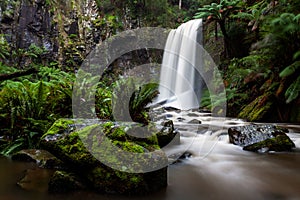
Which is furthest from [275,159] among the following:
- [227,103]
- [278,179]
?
[227,103]

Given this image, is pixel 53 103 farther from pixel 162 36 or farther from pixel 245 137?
pixel 162 36

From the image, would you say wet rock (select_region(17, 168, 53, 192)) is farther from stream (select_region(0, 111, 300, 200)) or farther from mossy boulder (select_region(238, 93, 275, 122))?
mossy boulder (select_region(238, 93, 275, 122))

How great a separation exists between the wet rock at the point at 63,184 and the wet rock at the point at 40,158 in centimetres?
54

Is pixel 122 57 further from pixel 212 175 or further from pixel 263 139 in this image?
pixel 212 175

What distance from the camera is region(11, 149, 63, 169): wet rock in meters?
2.55

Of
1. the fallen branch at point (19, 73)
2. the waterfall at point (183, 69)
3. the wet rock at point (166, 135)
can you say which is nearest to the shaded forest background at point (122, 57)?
the fallen branch at point (19, 73)

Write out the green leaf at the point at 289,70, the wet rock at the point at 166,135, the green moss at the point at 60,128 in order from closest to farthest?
1. the green moss at the point at 60,128
2. the wet rock at the point at 166,135
3. the green leaf at the point at 289,70

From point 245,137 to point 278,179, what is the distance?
1.38 meters

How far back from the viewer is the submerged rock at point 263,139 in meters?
3.52

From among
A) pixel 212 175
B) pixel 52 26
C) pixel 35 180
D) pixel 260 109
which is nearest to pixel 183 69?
pixel 260 109

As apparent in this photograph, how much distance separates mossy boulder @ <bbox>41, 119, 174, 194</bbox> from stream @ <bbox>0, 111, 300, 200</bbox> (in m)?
0.10

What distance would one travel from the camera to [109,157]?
212 centimetres

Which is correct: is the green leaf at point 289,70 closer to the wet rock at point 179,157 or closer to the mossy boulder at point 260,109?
the mossy boulder at point 260,109

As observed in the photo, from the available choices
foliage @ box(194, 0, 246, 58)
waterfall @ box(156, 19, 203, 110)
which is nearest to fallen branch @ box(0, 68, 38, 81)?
foliage @ box(194, 0, 246, 58)
